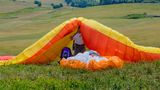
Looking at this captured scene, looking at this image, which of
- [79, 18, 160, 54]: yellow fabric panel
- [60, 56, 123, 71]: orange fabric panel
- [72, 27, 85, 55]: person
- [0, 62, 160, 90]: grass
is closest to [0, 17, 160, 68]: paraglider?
[79, 18, 160, 54]: yellow fabric panel

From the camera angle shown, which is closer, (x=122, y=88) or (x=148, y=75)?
(x=122, y=88)

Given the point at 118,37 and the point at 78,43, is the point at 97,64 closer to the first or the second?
the point at 118,37

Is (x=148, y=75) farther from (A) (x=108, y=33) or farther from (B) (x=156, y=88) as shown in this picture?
(A) (x=108, y=33)

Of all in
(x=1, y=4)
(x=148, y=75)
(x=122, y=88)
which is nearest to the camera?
(x=122, y=88)

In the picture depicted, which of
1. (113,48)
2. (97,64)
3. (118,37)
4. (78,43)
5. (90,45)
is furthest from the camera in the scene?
(78,43)

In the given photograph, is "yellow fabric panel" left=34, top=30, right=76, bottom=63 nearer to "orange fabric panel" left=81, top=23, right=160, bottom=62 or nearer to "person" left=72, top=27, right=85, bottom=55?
"person" left=72, top=27, right=85, bottom=55

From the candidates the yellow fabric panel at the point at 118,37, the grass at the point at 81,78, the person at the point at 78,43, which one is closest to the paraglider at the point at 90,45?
the yellow fabric panel at the point at 118,37

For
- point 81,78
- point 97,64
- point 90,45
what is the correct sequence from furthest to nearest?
point 90,45 → point 97,64 → point 81,78

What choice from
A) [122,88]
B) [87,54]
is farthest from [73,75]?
[122,88]

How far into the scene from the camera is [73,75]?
14164 millimetres

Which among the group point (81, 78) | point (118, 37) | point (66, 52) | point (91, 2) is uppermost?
point (81, 78)

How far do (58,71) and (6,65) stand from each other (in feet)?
11.1

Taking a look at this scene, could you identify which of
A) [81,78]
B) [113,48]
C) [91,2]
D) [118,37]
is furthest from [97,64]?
[91,2]

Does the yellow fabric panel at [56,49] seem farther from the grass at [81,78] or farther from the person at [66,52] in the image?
the grass at [81,78]
